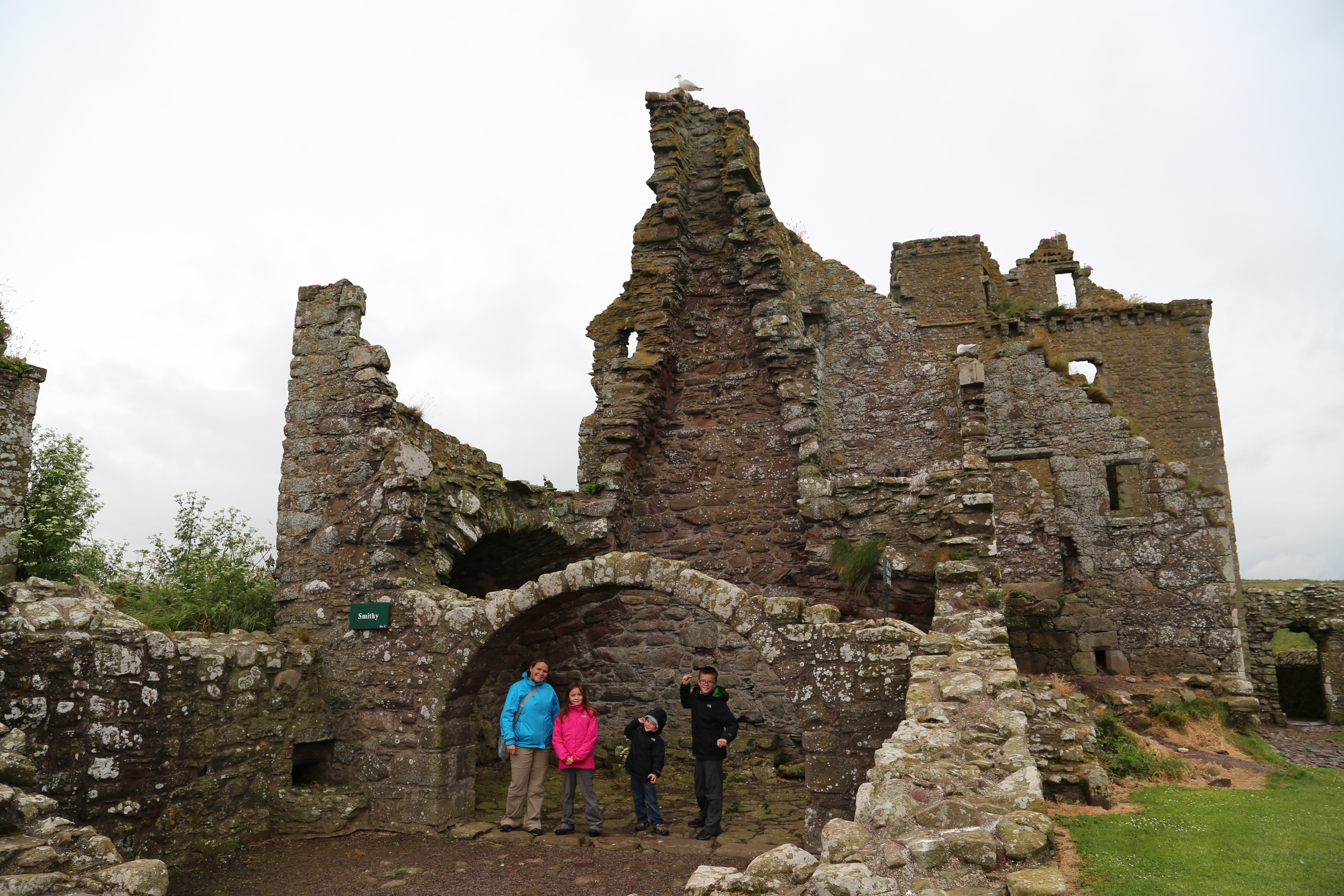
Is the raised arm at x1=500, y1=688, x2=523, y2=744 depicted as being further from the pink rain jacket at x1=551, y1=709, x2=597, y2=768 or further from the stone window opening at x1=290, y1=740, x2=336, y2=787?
the stone window opening at x1=290, y1=740, x2=336, y2=787

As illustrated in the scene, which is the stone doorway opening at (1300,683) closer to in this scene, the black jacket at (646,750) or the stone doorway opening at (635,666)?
the stone doorway opening at (635,666)

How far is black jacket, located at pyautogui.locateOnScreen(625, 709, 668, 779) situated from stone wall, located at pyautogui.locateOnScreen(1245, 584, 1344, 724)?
12.7m

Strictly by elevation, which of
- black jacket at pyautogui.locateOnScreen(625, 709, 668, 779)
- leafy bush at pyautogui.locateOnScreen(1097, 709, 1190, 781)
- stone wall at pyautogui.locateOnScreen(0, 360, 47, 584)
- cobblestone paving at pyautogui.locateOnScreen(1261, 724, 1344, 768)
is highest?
stone wall at pyautogui.locateOnScreen(0, 360, 47, 584)

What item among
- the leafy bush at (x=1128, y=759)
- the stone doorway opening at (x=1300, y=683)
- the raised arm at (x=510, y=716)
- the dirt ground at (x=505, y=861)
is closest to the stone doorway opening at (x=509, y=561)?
the raised arm at (x=510, y=716)

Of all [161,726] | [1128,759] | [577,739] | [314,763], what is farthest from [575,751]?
[1128,759]

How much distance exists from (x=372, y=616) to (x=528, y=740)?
187cm

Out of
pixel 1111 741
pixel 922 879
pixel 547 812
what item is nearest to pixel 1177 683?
pixel 1111 741

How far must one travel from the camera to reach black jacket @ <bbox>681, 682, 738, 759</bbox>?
724 centimetres

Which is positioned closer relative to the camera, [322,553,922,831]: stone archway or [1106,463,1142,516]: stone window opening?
[322,553,922,831]: stone archway

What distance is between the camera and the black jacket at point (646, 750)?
7492 millimetres

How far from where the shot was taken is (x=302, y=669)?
7691 mm

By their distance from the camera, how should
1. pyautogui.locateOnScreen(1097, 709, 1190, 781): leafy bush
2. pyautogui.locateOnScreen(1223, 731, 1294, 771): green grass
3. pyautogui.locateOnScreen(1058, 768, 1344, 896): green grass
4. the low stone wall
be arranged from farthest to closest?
pyautogui.locateOnScreen(1223, 731, 1294, 771): green grass → pyautogui.locateOnScreen(1097, 709, 1190, 781): leafy bush → the low stone wall → pyautogui.locateOnScreen(1058, 768, 1344, 896): green grass

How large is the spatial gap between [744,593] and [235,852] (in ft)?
15.2

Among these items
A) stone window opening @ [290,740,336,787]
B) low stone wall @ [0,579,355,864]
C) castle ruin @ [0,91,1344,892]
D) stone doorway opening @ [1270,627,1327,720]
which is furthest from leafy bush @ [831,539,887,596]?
stone doorway opening @ [1270,627,1327,720]
